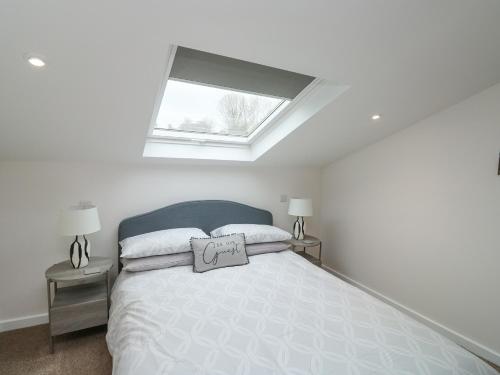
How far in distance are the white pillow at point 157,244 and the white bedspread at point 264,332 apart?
0.72 ft

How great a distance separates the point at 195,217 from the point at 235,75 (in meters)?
1.57

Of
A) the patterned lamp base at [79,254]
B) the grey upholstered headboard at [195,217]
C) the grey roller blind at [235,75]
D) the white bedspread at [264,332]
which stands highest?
the grey roller blind at [235,75]

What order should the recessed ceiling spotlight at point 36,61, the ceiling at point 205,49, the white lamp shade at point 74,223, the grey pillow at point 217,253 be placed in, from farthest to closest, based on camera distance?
the grey pillow at point 217,253, the white lamp shade at point 74,223, the recessed ceiling spotlight at point 36,61, the ceiling at point 205,49

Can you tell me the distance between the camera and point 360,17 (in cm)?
116

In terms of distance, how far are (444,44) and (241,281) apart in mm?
2047

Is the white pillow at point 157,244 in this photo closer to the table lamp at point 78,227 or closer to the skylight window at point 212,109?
the table lamp at point 78,227

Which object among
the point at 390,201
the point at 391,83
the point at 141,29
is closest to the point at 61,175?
the point at 141,29

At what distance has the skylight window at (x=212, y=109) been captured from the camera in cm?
210

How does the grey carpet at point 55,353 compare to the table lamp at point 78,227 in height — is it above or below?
below

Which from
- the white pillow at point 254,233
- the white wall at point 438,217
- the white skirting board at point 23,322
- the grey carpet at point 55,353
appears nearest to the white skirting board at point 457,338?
the white wall at point 438,217

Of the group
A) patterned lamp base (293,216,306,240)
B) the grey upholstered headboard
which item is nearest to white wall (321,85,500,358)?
patterned lamp base (293,216,306,240)

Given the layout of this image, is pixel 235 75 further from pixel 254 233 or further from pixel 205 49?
pixel 254 233

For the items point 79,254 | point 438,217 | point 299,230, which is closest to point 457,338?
point 438,217

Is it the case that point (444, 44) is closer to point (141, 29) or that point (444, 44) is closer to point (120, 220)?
point (141, 29)
